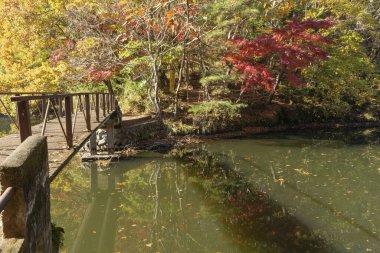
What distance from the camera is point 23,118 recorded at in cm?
449

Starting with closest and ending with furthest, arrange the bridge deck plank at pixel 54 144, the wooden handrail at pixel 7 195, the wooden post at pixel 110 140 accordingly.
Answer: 1. the wooden handrail at pixel 7 195
2. the bridge deck plank at pixel 54 144
3. the wooden post at pixel 110 140

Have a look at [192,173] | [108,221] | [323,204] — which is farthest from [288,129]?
[108,221]

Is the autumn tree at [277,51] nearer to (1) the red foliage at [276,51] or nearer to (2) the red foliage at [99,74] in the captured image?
(1) the red foliage at [276,51]

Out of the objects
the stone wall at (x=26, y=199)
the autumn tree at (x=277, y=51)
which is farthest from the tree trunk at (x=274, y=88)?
the stone wall at (x=26, y=199)

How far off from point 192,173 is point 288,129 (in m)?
10.3

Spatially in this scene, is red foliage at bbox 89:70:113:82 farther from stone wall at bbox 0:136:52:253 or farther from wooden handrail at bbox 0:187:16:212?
wooden handrail at bbox 0:187:16:212

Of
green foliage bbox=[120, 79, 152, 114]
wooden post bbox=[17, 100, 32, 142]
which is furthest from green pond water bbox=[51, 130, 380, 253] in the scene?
green foliage bbox=[120, 79, 152, 114]

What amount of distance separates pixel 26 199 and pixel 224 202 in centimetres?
678

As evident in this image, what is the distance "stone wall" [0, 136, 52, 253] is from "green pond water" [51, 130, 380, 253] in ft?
11.3

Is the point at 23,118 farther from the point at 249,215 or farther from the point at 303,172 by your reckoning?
the point at 303,172

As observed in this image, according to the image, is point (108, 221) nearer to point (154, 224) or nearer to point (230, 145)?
point (154, 224)

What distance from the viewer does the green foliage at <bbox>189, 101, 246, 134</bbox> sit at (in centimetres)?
1678

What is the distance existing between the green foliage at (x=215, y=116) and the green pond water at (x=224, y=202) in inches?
101

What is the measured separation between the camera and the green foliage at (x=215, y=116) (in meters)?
16.8
